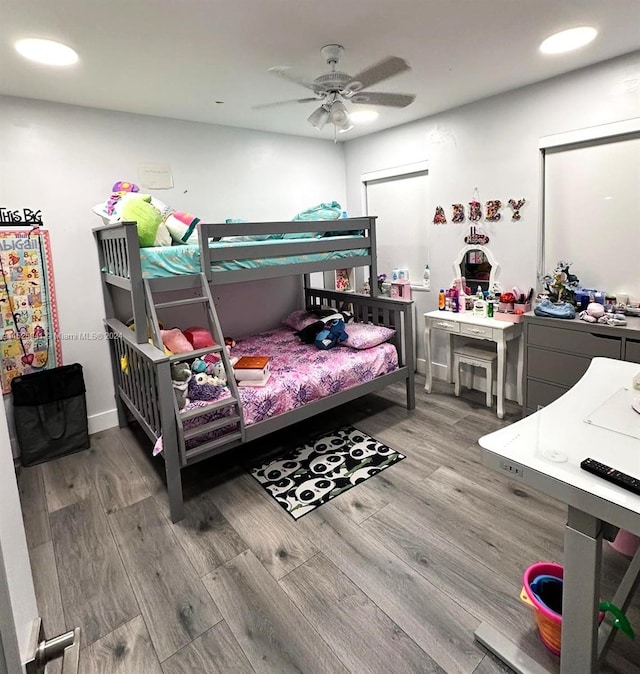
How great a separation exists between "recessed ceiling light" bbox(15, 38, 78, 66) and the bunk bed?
85 centimetres

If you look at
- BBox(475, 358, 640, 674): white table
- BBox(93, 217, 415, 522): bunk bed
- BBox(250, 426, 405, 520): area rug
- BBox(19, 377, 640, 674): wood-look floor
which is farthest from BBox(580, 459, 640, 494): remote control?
BBox(93, 217, 415, 522): bunk bed

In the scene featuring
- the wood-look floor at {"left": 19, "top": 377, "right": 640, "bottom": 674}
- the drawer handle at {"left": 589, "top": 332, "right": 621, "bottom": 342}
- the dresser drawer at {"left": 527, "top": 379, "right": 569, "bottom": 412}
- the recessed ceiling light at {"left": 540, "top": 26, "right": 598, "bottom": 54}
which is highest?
the recessed ceiling light at {"left": 540, "top": 26, "right": 598, "bottom": 54}

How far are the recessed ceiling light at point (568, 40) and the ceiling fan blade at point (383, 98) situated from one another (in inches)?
30.5

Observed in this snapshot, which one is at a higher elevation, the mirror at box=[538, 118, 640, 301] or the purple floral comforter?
the mirror at box=[538, 118, 640, 301]

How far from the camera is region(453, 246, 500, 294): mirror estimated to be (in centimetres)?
353

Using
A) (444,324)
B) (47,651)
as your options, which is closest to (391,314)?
(444,324)

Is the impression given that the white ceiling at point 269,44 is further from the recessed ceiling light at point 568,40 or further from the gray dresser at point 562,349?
the gray dresser at point 562,349

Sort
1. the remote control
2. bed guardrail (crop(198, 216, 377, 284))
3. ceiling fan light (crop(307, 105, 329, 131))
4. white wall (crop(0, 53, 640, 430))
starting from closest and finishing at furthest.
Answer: the remote control, ceiling fan light (crop(307, 105, 329, 131)), bed guardrail (crop(198, 216, 377, 284)), white wall (crop(0, 53, 640, 430))

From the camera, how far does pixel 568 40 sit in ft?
7.59

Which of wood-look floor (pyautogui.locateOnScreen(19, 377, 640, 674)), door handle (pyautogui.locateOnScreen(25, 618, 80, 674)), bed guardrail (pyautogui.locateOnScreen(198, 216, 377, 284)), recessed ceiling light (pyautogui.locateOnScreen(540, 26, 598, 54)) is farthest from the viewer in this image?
bed guardrail (pyautogui.locateOnScreen(198, 216, 377, 284))

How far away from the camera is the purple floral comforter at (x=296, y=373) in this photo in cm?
253

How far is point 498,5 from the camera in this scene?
6.26ft

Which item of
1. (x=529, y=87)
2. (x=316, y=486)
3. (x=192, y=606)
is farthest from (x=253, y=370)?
(x=529, y=87)

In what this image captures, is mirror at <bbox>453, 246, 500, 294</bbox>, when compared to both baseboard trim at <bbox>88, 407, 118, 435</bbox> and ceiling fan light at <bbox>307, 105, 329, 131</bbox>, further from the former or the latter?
baseboard trim at <bbox>88, 407, 118, 435</bbox>
